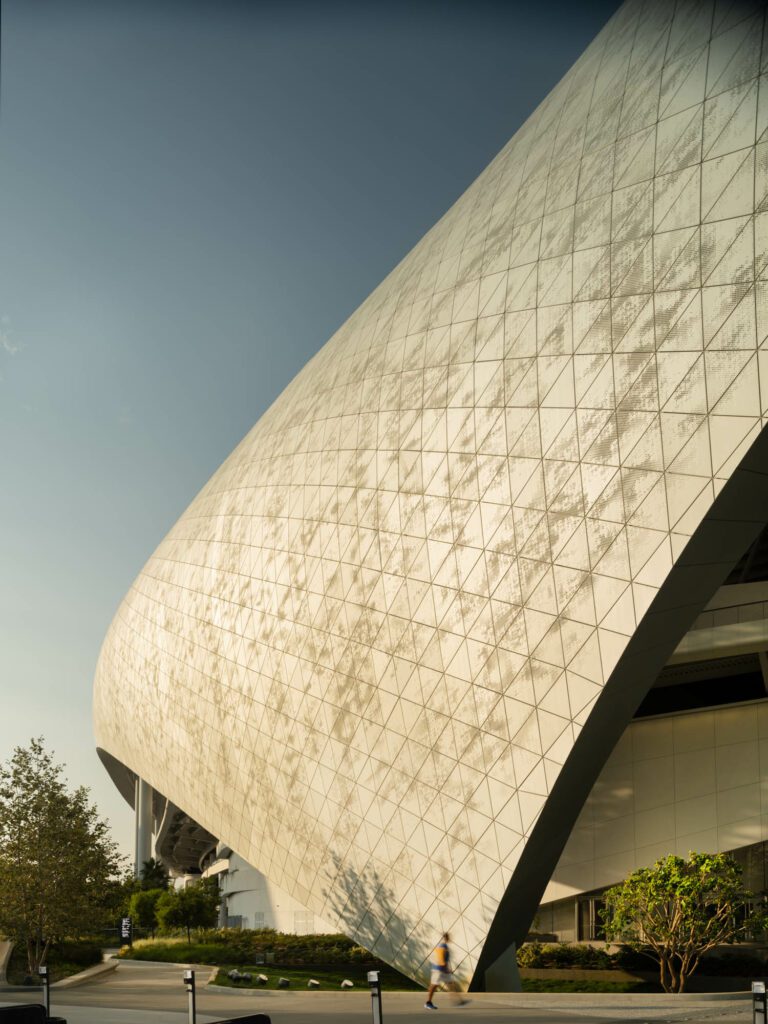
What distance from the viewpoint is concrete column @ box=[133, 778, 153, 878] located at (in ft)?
182

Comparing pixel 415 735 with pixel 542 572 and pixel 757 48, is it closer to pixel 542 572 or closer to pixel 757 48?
pixel 542 572

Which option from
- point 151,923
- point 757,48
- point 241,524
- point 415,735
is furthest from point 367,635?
point 151,923

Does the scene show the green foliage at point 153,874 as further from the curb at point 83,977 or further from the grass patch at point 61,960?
the curb at point 83,977

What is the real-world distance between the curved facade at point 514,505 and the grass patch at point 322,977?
37.1 inches

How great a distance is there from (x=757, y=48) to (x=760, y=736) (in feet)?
54.0

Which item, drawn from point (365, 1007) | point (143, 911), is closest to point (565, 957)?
point (365, 1007)

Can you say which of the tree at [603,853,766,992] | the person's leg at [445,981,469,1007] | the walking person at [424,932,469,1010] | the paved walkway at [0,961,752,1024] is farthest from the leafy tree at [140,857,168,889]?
the tree at [603,853,766,992]

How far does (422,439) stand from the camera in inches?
888

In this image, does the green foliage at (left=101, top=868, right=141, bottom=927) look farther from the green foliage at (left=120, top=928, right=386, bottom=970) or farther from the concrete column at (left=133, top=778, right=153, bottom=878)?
the green foliage at (left=120, top=928, right=386, bottom=970)

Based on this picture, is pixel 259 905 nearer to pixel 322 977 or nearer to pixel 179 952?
pixel 179 952

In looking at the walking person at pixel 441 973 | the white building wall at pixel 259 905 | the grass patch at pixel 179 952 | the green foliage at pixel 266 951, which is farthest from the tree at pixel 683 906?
the grass patch at pixel 179 952

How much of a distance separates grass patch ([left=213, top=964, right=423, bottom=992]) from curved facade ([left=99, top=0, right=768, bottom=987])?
3.09 ft

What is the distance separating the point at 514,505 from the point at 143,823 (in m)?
47.4

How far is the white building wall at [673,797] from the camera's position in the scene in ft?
72.1
